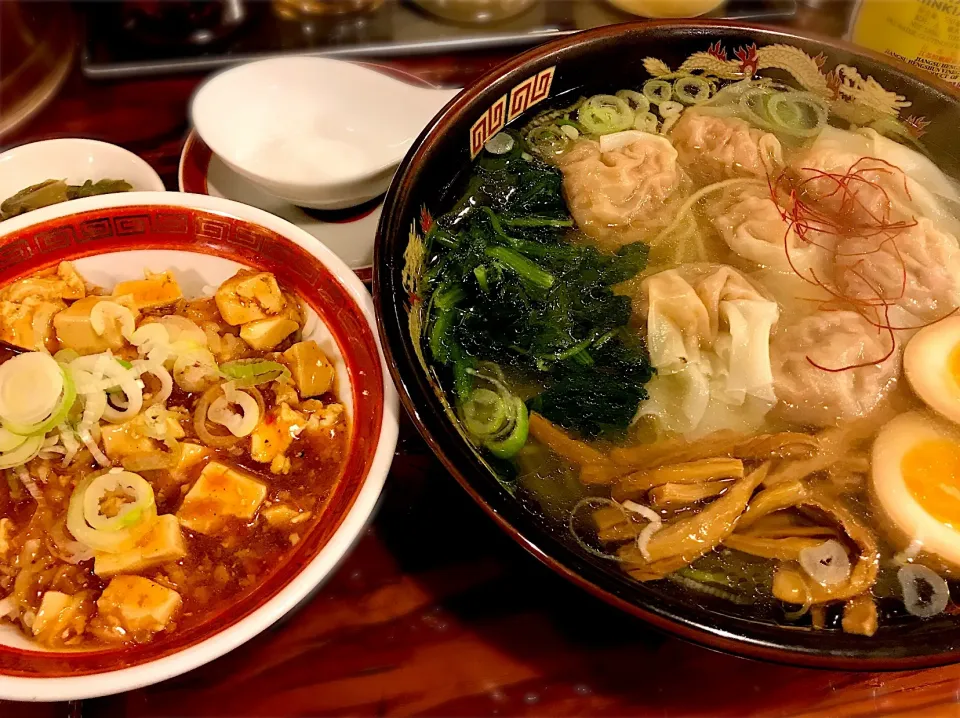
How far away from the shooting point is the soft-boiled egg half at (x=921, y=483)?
132 cm

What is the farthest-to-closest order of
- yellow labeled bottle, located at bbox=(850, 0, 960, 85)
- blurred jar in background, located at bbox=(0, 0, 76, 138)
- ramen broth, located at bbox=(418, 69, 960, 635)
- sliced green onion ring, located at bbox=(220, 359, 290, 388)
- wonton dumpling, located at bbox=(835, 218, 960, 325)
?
blurred jar in background, located at bbox=(0, 0, 76, 138), yellow labeled bottle, located at bbox=(850, 0, 960, 85), wonton dumpling, located at bbox=(835, 218, 960, 325), sliced green onion ring, located at bbox=(220, 359, 290, 388), ramen broth, located at bbox=(418, 69, 960, 635)

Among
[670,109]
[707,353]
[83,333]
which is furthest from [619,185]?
[83,333]

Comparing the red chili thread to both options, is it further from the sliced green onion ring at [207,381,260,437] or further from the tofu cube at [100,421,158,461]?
the tofu cube at [100,421,158,461]

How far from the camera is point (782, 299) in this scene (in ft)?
5.44

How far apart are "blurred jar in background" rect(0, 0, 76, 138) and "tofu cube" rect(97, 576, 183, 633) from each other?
64.8 inches

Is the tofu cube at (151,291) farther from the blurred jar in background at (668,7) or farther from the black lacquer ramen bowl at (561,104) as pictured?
the blurred jar in background at (668,7)

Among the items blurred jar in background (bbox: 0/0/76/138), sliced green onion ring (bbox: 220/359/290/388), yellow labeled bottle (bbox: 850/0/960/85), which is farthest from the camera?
blurred jar in background (bbox: 0/0/76/138)

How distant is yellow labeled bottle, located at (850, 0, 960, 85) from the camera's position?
1.96 m

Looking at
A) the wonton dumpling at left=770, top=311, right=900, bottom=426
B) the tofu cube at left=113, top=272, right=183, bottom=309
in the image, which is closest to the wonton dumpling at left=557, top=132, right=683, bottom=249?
the wonton dumpling at left=770, top=311, right=900, bottom=426

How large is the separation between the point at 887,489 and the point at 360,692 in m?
1.12

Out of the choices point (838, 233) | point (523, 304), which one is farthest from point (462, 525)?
point (838, 233)

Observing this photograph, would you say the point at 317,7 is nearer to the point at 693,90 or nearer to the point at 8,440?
the point at 693,90

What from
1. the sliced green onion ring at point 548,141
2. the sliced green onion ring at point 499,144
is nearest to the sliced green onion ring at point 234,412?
the sliced green onion ring at point 499,144

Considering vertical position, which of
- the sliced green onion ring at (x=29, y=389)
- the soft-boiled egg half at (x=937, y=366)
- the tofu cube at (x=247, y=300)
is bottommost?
the sliced green onion ring at (x=29, y=389)
